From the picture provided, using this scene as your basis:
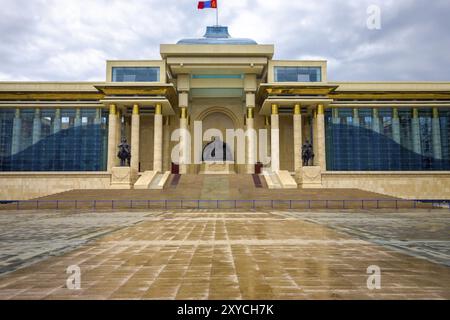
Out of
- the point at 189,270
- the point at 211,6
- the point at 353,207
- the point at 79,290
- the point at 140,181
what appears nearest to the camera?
the point at 79,290

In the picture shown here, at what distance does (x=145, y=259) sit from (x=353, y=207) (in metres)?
23.1

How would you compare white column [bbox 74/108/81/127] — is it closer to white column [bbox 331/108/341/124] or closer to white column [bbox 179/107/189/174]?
white column [bbox 179/107/189/174]

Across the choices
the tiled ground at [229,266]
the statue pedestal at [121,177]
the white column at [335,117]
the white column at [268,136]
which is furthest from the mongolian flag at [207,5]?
the tiled ground at [229,266]

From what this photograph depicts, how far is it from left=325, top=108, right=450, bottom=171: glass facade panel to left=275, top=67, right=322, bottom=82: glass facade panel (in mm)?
5297

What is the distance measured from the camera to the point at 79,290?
479cm

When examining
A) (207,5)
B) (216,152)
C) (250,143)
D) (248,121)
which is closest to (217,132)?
(216,152)

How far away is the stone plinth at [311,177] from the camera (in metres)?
41.1

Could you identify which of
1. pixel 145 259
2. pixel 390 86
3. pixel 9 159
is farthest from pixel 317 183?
pixel 9 159

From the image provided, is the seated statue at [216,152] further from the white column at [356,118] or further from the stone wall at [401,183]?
the white column at [356,118]

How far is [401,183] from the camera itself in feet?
146

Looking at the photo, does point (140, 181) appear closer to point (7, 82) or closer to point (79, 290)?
point (7, 82)

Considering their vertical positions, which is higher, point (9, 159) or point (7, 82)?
point (7, 82)

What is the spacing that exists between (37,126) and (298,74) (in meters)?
35.9

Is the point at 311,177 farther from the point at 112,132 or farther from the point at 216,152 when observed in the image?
the point at 112,132
